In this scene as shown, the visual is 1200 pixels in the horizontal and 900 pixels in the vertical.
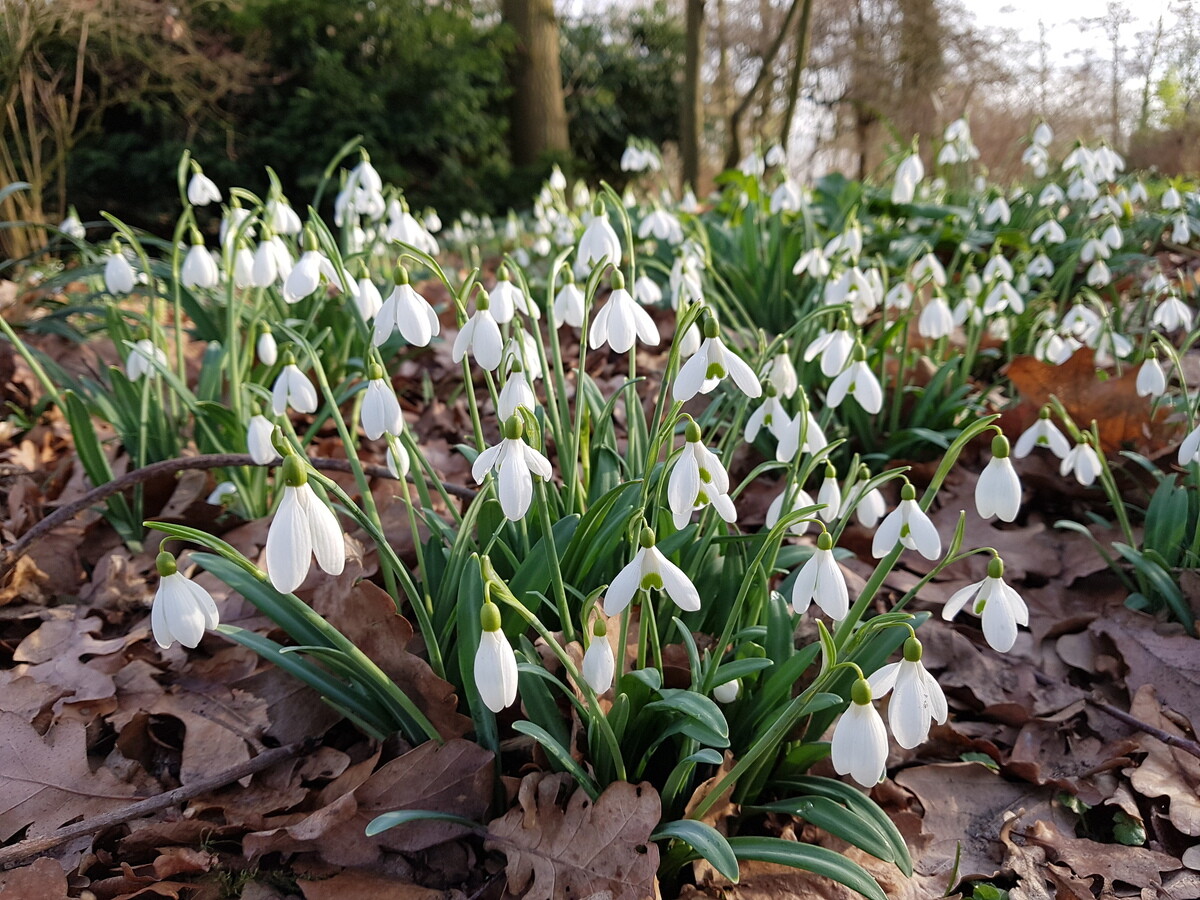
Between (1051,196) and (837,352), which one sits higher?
(1051,196)

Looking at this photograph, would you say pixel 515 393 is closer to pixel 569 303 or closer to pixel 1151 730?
pixel 569 303

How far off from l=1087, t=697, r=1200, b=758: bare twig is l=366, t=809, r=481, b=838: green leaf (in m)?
1.12

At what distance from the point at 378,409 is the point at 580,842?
0.67 m

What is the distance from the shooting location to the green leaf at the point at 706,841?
1.05 metres

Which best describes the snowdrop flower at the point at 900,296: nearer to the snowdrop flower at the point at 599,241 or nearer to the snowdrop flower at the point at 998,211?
the snowdrop flower at the point at 998,211

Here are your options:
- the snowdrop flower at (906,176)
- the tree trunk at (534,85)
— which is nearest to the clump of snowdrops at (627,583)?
the snowdrop flower at (906,176)

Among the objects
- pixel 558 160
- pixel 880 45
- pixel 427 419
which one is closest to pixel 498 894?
pixel 427 419

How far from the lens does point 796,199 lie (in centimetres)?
324

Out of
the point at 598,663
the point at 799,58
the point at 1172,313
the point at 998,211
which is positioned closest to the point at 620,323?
the point at 598,663

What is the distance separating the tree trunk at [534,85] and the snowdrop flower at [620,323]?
32.4 feet

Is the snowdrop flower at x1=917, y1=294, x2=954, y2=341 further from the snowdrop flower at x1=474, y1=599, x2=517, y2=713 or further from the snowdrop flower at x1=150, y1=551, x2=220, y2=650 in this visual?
the snowdrop flower at x1=150, y1=551, x2=220, y2=650

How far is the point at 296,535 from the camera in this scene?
97 centimetres

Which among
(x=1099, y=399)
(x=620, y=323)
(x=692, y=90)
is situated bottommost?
(x=1099, y=399)

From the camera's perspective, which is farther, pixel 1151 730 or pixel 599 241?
pixel 599 241
